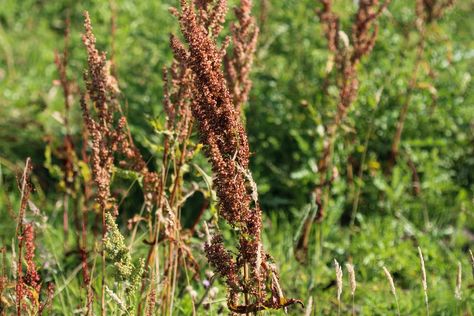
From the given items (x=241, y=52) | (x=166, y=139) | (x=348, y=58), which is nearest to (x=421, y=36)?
(x=348, y=58)

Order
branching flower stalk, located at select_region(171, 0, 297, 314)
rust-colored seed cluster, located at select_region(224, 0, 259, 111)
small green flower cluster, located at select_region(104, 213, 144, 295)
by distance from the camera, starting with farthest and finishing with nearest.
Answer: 1. rust-colored seed cluster, located at select_region(224, 0, 259, 111)
2. small green flower cluster, located at select_region(104, 213, 144, 295)
3. branching flower stalk, located at select_region(171, 0, 297, 314)

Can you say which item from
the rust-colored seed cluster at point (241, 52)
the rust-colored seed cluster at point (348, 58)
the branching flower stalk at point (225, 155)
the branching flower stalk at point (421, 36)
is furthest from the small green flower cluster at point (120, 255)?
the branching flower stalk at point (421, 36)

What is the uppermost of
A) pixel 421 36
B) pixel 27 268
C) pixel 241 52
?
pixel 421 36

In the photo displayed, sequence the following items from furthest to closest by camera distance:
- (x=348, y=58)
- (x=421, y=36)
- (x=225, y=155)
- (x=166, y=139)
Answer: (x=421, y=36) → (x=348, y=58) → (x=166, y=139) → (x=225, y=155)

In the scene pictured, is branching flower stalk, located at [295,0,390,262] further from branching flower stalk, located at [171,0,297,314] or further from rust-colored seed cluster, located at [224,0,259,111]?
branching flower stalk, located at [171,0,297,314]

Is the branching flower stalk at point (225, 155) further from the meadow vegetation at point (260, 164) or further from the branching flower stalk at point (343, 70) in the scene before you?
the branching flower stalk at point (343, 70)

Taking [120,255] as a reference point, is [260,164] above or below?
above

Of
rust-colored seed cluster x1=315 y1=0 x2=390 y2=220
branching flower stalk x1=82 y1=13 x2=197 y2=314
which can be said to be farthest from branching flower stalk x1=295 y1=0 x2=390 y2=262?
branching flower stalk x1=82 y1=13 x2=197 y2=314

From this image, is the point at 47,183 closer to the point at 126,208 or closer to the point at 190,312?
the point at 126,208

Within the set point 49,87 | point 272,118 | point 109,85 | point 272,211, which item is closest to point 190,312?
point 109,85

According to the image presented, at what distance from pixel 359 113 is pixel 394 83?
337 millimetres

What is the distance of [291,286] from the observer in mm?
3521

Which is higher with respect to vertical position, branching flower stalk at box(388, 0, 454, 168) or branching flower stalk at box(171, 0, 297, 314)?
branching flower stalk at box(388, 0, 454, 168)

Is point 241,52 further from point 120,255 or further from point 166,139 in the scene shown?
point 120,255
